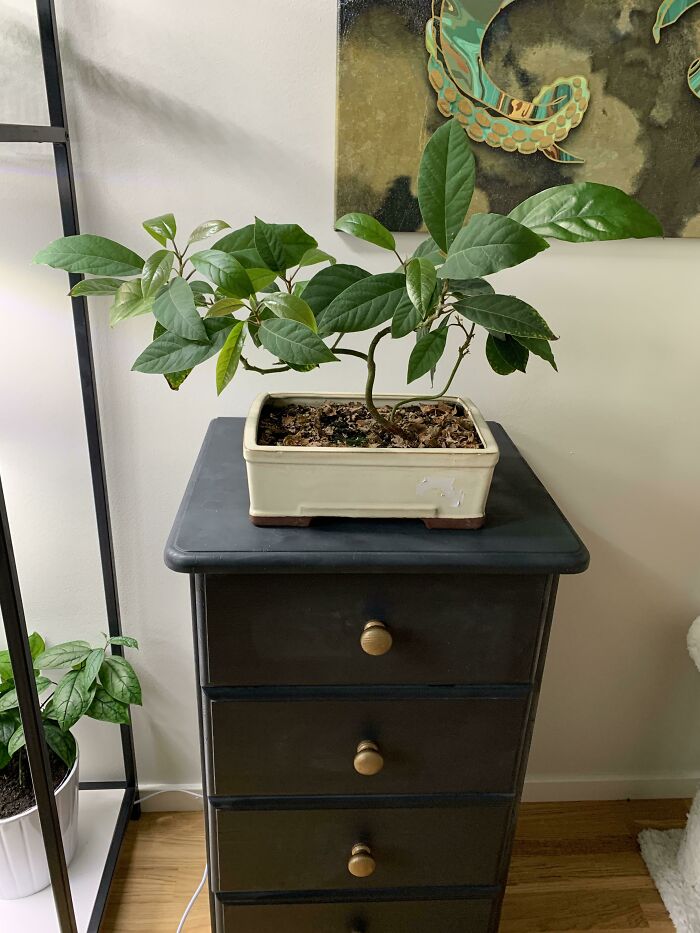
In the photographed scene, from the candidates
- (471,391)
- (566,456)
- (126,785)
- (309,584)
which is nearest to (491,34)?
(471,391)

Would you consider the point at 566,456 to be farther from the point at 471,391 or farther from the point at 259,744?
the point at 259,744

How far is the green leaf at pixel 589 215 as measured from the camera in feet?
2.09

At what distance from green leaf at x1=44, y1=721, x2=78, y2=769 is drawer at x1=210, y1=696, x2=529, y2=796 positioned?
1.29ft

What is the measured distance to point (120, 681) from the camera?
4.07 feet

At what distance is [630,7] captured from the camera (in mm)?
A: 996

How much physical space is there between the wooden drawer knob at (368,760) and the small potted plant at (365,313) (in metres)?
0.31

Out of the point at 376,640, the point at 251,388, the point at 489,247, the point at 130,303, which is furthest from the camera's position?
the point at 251,388

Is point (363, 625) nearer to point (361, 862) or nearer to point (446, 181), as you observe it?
point (361, 862)

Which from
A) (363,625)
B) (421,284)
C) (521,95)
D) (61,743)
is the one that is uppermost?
(521,95)

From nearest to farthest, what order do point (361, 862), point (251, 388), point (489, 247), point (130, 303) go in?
1. point (489, 247)
2. point (130, 303)
3. point (361, 862)
4. point (251, 388)

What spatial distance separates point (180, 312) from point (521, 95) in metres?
0.63

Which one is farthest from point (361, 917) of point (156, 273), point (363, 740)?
point (156, 273)

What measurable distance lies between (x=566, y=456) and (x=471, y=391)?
8.4 inches

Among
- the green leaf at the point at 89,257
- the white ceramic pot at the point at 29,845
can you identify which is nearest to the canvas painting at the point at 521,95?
the green leaf at the point at 89,257
